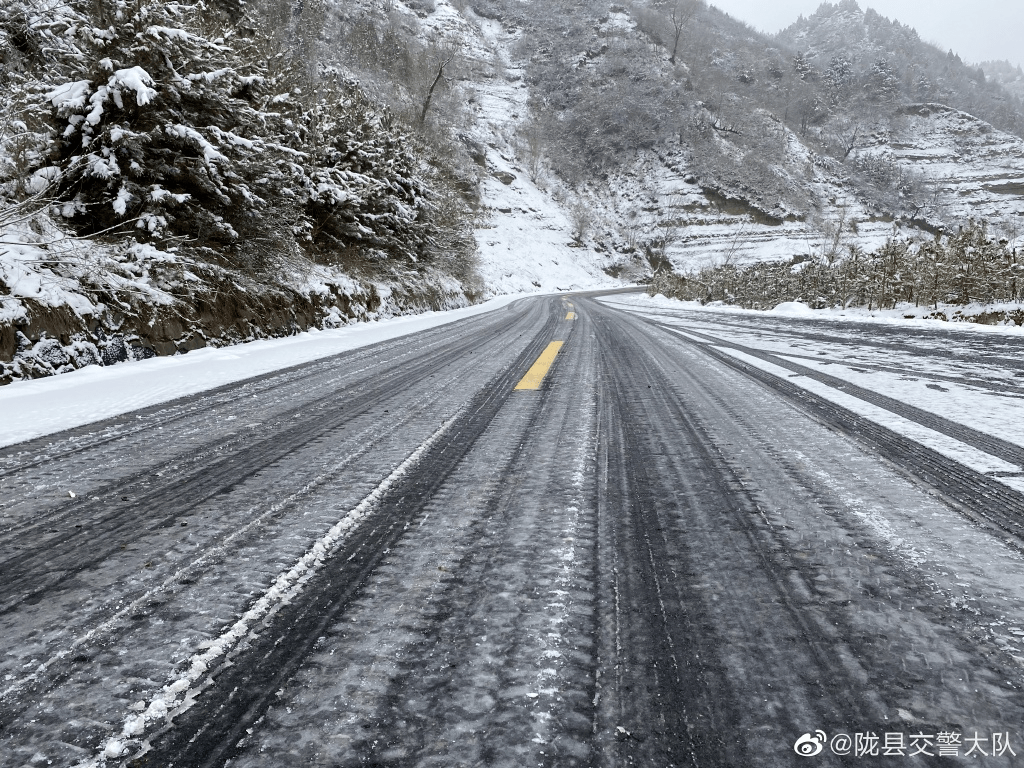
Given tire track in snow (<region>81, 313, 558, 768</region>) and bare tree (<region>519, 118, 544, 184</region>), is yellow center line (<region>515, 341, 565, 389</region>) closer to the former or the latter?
tire track in snow (<region>81, 313, 558, 768</region>)

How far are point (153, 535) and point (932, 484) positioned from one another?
2264 mm

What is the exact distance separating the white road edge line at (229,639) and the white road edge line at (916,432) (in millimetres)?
2000

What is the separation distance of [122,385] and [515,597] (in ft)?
12.7

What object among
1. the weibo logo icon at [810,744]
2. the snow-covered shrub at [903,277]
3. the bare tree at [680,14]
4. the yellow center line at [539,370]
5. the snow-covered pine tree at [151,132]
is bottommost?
the weibo logo icon at [810,744]

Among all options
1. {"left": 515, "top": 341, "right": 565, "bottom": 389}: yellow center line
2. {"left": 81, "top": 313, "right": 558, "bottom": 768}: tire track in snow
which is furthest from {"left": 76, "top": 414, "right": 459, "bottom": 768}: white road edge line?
{"left": 515, "top": 341, "right": 565, "bottom": 389}: yellow center line

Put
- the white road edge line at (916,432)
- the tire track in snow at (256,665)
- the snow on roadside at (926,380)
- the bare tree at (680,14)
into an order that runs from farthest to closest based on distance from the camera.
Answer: the bare tree at (680,14)
the snow on roadside at (926,380)
the white road edge line at (916,432)
the tire track in snow at (256,665)

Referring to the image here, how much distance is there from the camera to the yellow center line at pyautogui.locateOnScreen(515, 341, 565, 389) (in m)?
3.24

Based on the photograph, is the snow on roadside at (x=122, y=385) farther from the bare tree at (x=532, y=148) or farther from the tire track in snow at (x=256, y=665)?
the bare tree at (x=532, y=148)

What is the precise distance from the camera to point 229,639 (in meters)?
0.84

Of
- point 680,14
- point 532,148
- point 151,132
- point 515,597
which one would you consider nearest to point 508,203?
point 532,148

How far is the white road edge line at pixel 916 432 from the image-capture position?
1698 millimetres

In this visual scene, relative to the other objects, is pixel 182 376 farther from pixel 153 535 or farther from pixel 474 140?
pixel 474 140

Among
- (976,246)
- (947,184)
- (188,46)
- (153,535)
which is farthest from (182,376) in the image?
(947,184)

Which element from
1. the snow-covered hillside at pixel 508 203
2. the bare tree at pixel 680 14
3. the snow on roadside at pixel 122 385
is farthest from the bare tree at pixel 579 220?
the snow on roadside at pixel 122 385
